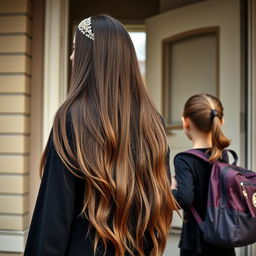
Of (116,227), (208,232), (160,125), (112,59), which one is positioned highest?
(112,59)

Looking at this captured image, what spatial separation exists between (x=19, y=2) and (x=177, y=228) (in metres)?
2.23

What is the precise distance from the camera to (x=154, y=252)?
151 centimetres

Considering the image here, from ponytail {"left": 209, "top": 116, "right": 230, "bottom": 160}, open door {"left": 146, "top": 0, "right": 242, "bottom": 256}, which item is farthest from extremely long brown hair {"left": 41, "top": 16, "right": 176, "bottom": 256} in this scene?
open door {"left": 146, "top": 0, "right": 242, "bottom": 256}

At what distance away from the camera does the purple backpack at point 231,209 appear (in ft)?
7.10

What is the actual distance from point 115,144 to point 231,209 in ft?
3.42

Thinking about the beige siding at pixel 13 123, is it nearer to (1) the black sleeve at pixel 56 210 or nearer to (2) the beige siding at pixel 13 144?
(2) the beige siding at pixel 13 144

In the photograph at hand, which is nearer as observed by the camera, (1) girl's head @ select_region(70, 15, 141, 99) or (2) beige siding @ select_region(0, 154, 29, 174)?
(1) girl's head @ select_region(70, 15, 141, 99)

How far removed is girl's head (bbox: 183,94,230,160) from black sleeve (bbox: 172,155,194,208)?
16cm

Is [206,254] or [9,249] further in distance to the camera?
[9,249]

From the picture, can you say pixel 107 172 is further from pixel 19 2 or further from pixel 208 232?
pixel 19 2

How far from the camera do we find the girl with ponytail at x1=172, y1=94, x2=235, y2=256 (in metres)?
2.35

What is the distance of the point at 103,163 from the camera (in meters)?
1.35

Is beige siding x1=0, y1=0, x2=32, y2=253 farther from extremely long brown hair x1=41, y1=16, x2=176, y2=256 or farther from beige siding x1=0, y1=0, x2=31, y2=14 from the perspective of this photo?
extremely long brown hair x1=41, y1=16, x2=176, y2=256

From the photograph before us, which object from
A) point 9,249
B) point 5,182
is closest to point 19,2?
point 5,182
